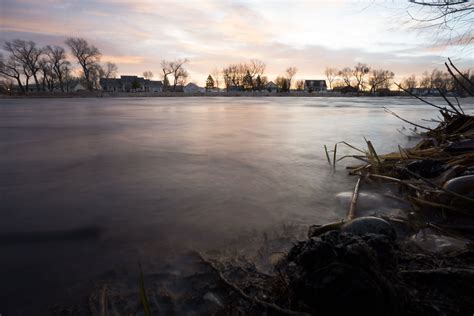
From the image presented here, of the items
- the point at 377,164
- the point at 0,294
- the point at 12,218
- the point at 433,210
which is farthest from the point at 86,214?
the point at 377,164

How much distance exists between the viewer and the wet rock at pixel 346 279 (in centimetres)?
114

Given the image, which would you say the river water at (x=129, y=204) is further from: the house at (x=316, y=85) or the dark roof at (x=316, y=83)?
the dark roof at (x=316, y=83)

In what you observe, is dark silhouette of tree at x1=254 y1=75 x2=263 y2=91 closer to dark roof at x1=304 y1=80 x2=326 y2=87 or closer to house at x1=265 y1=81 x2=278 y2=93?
house at x1=265 y1=81 x2=278 y2=93

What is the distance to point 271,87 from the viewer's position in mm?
101438

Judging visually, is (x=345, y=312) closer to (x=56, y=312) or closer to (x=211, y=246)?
(x=211, y=246)

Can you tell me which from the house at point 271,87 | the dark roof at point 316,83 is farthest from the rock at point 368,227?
the dark roof at point 316,83

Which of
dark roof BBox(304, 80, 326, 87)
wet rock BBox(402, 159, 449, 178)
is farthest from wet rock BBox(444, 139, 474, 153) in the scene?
dark roof BBox(304, 80, 326, 87)

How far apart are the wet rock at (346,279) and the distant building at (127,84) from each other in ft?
276

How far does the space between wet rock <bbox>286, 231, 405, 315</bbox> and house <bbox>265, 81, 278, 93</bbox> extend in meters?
99.3

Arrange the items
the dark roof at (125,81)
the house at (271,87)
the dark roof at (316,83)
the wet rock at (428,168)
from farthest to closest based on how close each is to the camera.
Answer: the dark roof at (316,83)
the house at (271,87)
the dark roof at (125,81)
the wet rock at (428,168)

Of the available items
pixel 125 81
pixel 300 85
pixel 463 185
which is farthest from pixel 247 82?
pixel 463 185

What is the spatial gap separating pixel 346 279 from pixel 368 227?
77 cm

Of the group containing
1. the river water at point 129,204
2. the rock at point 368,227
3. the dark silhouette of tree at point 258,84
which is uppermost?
the dark silhouette of tree at point 258,84

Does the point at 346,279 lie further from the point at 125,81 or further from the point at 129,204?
the point at 125,81
